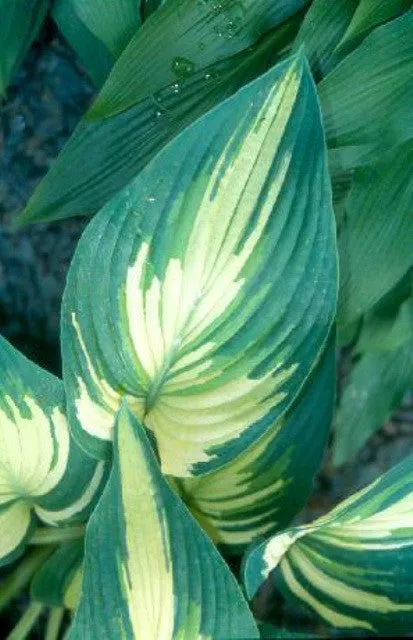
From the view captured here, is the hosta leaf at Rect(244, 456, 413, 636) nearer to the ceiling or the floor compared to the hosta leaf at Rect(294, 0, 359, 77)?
nearer to the floor

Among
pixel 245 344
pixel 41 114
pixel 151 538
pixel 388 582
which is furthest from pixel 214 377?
pixel 41 114

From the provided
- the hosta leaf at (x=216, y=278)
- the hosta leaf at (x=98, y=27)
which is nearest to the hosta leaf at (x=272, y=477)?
the hosta leaf at (x=216, y=278)

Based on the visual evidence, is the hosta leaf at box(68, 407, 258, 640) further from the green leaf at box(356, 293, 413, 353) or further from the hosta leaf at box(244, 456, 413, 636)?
the green leaf at box(356, 293, 413, 353)

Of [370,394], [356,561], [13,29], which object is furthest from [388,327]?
[13,29]

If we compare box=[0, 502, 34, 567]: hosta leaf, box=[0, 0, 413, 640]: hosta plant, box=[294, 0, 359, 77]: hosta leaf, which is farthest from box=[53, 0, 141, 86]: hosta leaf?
box=[0, 502, 34, 567]: hosta leaf

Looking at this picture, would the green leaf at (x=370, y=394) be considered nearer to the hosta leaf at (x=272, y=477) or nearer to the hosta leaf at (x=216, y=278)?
the hosta leaf at (x=272, y=477)

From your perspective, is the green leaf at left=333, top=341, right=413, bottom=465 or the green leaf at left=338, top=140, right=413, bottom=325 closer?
the green leaf at left=338, top=140, right=413, bottom=325

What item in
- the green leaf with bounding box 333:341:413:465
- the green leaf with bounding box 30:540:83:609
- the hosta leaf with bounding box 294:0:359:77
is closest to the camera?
the hosta leaf with bounding box 294:0:359:77
